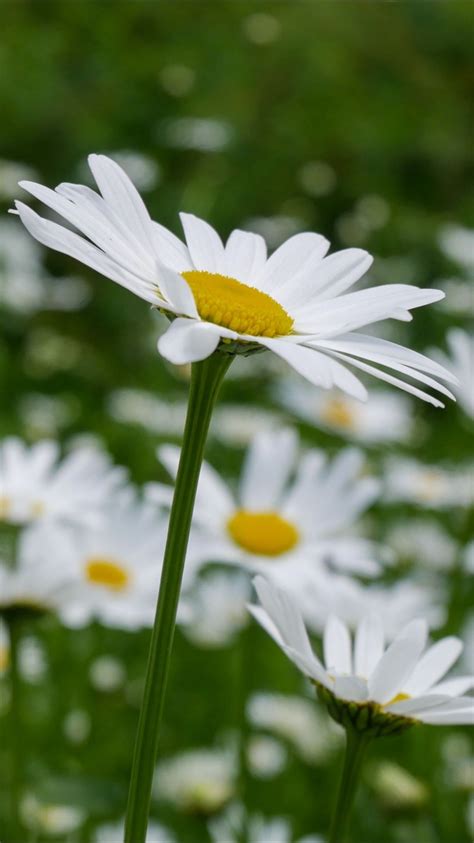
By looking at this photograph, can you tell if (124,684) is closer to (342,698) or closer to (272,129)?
(342,698)

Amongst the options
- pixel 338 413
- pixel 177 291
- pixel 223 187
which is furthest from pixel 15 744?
pixel 223 187

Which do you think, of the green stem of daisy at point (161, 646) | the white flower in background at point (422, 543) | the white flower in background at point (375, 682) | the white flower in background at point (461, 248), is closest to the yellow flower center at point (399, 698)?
the white flower in background at point (375, 682)

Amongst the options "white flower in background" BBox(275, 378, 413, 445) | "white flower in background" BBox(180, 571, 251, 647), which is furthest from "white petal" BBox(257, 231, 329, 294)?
"white flower in background" BBox(275, 378, 413, 445)

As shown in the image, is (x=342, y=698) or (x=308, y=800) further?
(x=308, y=800)

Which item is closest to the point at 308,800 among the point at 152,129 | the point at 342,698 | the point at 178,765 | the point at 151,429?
the point at 178,765

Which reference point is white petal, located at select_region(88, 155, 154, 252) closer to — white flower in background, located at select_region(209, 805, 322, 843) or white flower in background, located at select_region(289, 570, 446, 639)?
white flower in background, located at select_region(289, 570, 446, 639)

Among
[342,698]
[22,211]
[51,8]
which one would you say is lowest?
[342,698]
